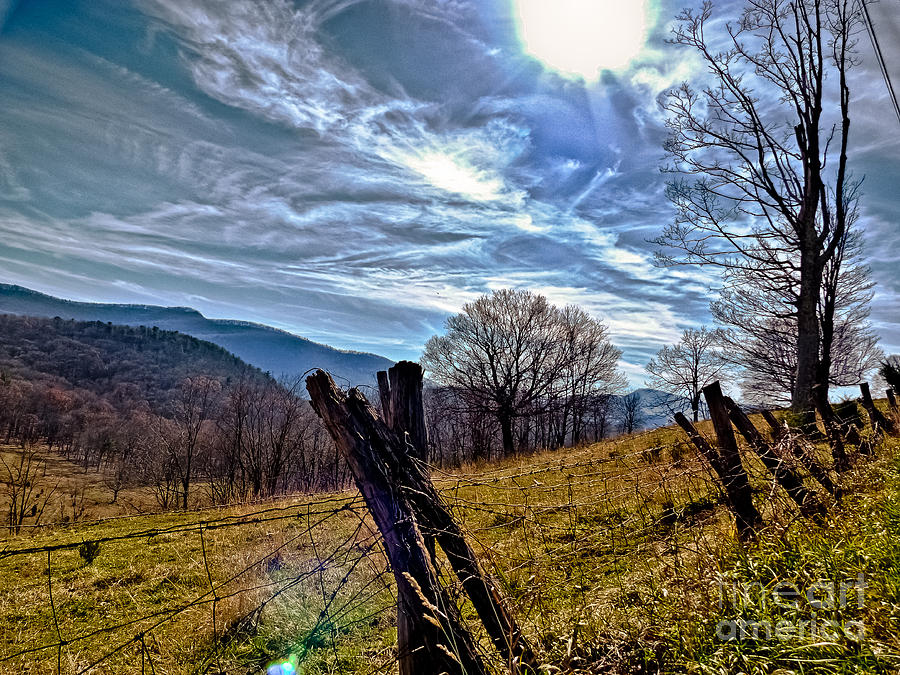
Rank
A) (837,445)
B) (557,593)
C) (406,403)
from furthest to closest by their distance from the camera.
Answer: (837,445) → (557,593) → (406,403)

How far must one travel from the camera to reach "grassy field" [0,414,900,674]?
2.16m

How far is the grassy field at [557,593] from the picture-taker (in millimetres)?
2162

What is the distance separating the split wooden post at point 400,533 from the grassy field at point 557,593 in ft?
0.70

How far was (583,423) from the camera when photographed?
4897 centimetres

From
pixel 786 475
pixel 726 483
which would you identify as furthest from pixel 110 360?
pixel 786 475

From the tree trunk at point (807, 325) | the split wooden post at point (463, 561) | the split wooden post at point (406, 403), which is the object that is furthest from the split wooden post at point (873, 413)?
the split wooden post at point (406, 403)

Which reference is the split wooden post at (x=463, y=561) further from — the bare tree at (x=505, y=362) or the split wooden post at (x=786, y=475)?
the bare tree at (x=505, y=362)

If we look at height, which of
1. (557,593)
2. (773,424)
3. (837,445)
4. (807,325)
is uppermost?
(807,325)

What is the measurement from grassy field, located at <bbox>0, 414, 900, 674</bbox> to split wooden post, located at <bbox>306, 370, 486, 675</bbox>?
0.21 m

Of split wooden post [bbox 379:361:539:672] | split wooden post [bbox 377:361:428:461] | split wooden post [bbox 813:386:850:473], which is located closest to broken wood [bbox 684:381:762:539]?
split wooden post [bbox 813:386:850:473]

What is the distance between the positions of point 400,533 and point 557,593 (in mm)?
2706

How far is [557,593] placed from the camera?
4.07m

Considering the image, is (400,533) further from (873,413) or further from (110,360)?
(110,360)

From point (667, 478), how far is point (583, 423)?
48558 millimetres
